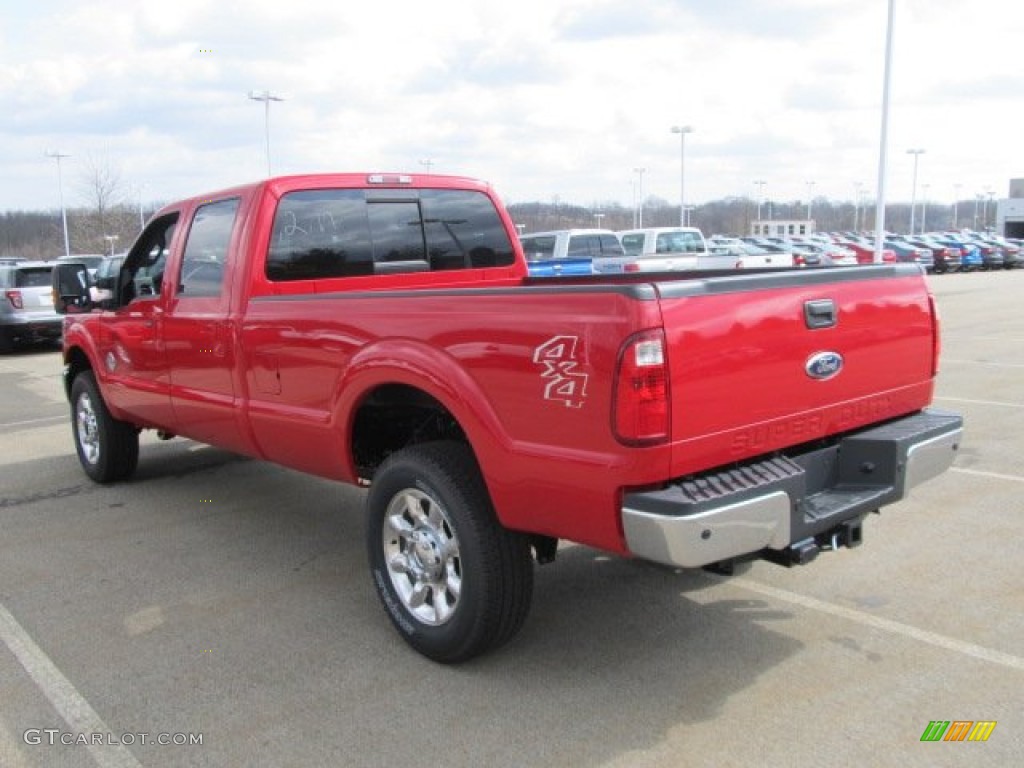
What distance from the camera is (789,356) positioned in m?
3.21

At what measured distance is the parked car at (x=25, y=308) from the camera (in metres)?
16.5

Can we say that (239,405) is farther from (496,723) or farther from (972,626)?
(972,626)

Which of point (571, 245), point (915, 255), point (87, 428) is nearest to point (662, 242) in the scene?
point (571, 245)

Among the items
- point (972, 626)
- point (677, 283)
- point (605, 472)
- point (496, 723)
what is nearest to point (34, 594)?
point (496, 723)

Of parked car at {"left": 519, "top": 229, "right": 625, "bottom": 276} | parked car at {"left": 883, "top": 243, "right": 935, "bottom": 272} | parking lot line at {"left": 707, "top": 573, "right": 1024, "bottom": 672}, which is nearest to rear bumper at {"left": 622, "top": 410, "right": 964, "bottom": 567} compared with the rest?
parking lot line at {"left": 707, "top": 573, "right": 1024, "bottom": 672}

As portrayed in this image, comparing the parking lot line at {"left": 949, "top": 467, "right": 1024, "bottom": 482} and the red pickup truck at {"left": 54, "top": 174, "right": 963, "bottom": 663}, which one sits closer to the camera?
the red pickup truck at {"left": 54, "top": 174, "right": 963, "bottom": 663}

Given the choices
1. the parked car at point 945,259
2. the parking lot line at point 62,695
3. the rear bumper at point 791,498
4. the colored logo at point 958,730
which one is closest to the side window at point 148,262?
the parking lot line at point 62,695

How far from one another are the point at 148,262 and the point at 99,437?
61.0 inches

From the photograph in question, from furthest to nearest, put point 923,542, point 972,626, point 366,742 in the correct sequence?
point 923,542
point 972,626
point 366,742

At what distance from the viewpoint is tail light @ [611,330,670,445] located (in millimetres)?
2781

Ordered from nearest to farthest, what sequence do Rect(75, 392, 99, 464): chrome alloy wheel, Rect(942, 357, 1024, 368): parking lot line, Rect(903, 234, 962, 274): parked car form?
Rect(75, 392, 99, 464): chrome alloy wheel < Rect(942, 357, 1024, 368): parking lot line < Rect(903, 234, 962, 274): parked car

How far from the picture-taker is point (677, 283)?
288cm

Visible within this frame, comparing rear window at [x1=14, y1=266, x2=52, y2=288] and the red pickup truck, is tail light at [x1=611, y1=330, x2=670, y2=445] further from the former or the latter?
rear window at [x1=14, y1=266, x2=52, y2=288]

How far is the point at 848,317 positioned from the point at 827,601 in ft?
4.78
